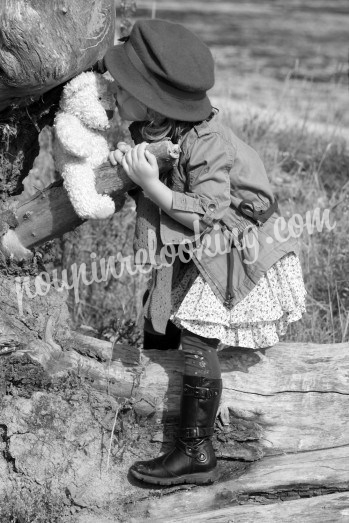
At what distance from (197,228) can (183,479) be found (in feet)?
2.81

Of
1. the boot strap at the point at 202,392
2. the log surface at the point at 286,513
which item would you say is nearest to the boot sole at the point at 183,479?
the log surface at the point at 286,513

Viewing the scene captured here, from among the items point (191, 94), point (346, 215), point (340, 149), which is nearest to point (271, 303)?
point (191, 94)

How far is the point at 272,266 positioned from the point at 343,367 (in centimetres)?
49

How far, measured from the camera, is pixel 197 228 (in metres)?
2.60

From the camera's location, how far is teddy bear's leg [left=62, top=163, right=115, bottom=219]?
2.57 meters

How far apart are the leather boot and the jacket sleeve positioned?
1.88 ft

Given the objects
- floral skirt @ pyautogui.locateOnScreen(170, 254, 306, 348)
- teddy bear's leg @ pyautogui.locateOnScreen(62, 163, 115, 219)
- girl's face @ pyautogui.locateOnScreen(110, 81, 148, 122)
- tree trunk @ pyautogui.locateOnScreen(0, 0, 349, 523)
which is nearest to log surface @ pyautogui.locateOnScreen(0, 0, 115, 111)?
tree trunk @ pyautogui.locateOnScreen(0, 0, 349, 523)

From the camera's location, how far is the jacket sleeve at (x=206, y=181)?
2.55m

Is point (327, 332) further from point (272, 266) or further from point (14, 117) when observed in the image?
point (14, 117)

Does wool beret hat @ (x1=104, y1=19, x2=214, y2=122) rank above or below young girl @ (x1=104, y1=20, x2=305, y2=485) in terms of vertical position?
above

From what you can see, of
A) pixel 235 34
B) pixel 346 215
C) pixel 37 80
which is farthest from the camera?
pixel 235 34

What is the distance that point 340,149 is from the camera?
5.00m

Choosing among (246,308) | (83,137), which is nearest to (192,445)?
(246,308)

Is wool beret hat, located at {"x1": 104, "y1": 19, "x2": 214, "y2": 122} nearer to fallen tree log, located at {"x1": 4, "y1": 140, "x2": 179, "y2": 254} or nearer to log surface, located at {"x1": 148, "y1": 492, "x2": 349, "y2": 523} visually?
fallen tree log, located at {"x1": 4, "y1": 140, "x2": 179, "y2": 254}
